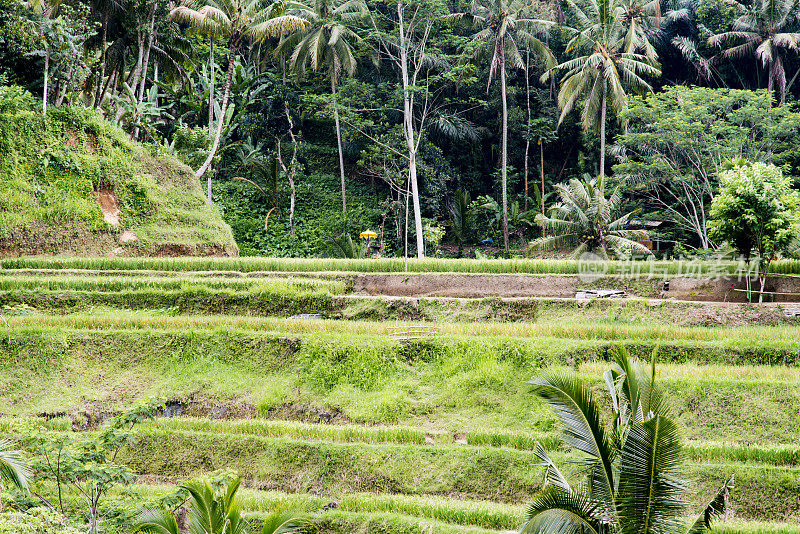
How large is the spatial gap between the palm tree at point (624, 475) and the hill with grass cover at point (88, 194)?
15.7 m

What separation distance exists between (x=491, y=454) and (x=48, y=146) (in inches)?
606

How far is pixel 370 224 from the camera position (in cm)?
2925

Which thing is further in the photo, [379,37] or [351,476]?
[379,37]

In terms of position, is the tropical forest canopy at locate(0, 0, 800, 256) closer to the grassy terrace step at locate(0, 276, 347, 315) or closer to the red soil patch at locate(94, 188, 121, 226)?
the red soil patch at locate(94, 188, 121, 226)

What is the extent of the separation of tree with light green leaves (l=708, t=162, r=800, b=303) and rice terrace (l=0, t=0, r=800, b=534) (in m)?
0.07

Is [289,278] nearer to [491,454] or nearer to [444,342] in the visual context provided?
[444,342]

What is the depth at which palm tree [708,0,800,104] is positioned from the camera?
25.3 meters

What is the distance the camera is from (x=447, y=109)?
32125 mm

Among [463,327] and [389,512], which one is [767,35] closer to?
[463,327]

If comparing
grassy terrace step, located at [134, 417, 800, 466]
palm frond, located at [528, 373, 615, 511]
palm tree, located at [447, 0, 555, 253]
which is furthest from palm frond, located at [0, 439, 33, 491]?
palm tree, located at [447, 0, 555, 253]

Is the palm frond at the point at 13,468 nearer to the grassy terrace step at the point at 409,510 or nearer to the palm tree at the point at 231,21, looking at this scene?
the grassy terrace step at the point at 409,510

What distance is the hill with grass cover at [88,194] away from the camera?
16984 millimetres

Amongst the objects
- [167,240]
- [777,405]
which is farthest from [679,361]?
[167,240]

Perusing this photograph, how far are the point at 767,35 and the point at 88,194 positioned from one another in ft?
87.0
